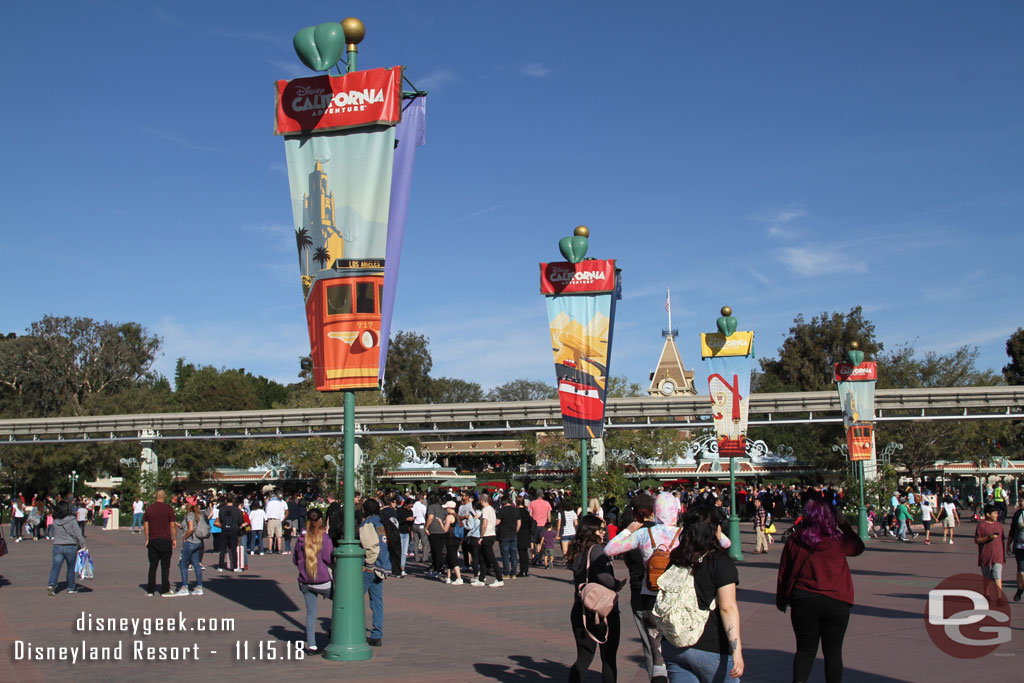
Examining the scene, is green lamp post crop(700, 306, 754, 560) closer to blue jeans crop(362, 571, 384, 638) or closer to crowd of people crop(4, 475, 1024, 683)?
crowd of people crop(4, 475, 1024, 683)

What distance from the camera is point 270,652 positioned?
1065cm

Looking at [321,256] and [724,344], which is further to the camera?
[724,344]

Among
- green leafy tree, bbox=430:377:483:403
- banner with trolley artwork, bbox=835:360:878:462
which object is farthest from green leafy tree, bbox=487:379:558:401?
banner with trolley artwork, bbox=835:360:878:462

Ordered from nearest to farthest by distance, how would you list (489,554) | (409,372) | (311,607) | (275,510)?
(311,607) → (489,554) → (275,510) → (409,372)

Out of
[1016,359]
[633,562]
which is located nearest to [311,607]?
[633,562]

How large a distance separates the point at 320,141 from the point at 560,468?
48419 millimetres

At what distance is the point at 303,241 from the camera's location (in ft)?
36.6

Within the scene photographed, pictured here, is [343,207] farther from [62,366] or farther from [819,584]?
[62,366]

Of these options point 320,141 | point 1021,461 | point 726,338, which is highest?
point 320,141

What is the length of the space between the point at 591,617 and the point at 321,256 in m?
5.51

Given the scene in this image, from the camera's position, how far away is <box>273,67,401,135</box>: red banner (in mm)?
11008

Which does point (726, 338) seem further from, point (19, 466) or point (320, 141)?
point (19, 466)

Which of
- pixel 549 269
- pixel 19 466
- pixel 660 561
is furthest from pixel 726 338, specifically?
pixel 19 466

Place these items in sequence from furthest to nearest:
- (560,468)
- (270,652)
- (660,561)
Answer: (560,468)
(270,652)
(660,561)
